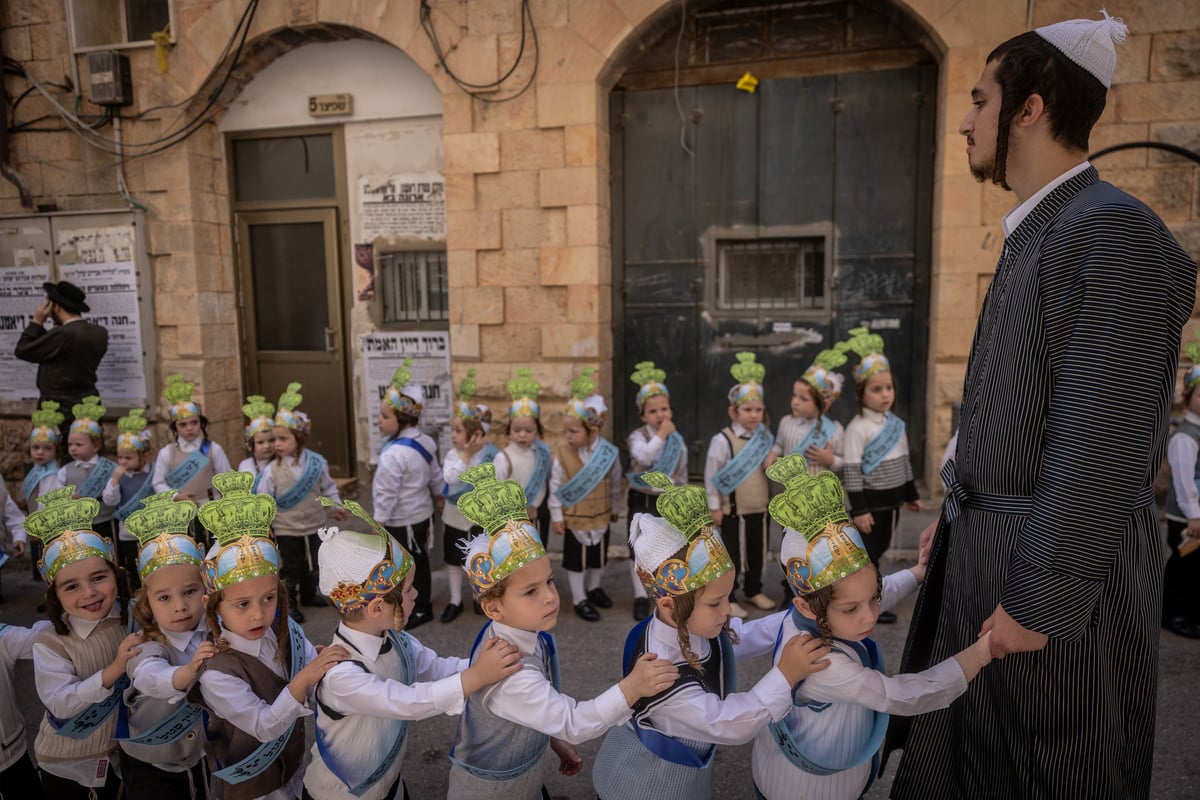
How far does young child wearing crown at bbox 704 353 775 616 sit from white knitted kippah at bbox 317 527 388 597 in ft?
8.30

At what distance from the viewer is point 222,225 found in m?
7.23

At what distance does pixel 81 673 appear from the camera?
245 centimetres

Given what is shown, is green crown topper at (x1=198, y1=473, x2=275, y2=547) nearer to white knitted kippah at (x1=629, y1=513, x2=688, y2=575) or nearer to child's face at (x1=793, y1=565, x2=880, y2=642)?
white knitted kippah at (x1=629, y1=513, x2=688, y2=575)

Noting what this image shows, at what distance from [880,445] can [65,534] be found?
369cm

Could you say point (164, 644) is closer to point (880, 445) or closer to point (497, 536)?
point (497, 536)

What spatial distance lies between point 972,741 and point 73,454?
5.21m

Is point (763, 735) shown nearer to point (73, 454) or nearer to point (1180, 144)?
point (73, 454)

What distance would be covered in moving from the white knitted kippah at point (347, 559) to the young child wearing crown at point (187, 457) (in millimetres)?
3204

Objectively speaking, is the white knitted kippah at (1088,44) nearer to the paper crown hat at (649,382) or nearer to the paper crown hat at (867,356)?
the paper crown hat at (867,356)

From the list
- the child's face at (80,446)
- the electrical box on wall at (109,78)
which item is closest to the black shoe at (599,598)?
the child's face at (80,446)

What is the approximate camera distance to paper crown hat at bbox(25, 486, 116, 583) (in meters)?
2.47

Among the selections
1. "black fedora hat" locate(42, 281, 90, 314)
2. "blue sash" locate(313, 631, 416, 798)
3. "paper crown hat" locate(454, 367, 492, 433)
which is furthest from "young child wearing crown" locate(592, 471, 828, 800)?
"black fedora hat" locate(42, 281, 90, 314)

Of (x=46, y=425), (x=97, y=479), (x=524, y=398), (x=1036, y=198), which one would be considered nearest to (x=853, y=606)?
(x=1036, y=198)

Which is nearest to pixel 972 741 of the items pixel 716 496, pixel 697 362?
pixel 716 496
